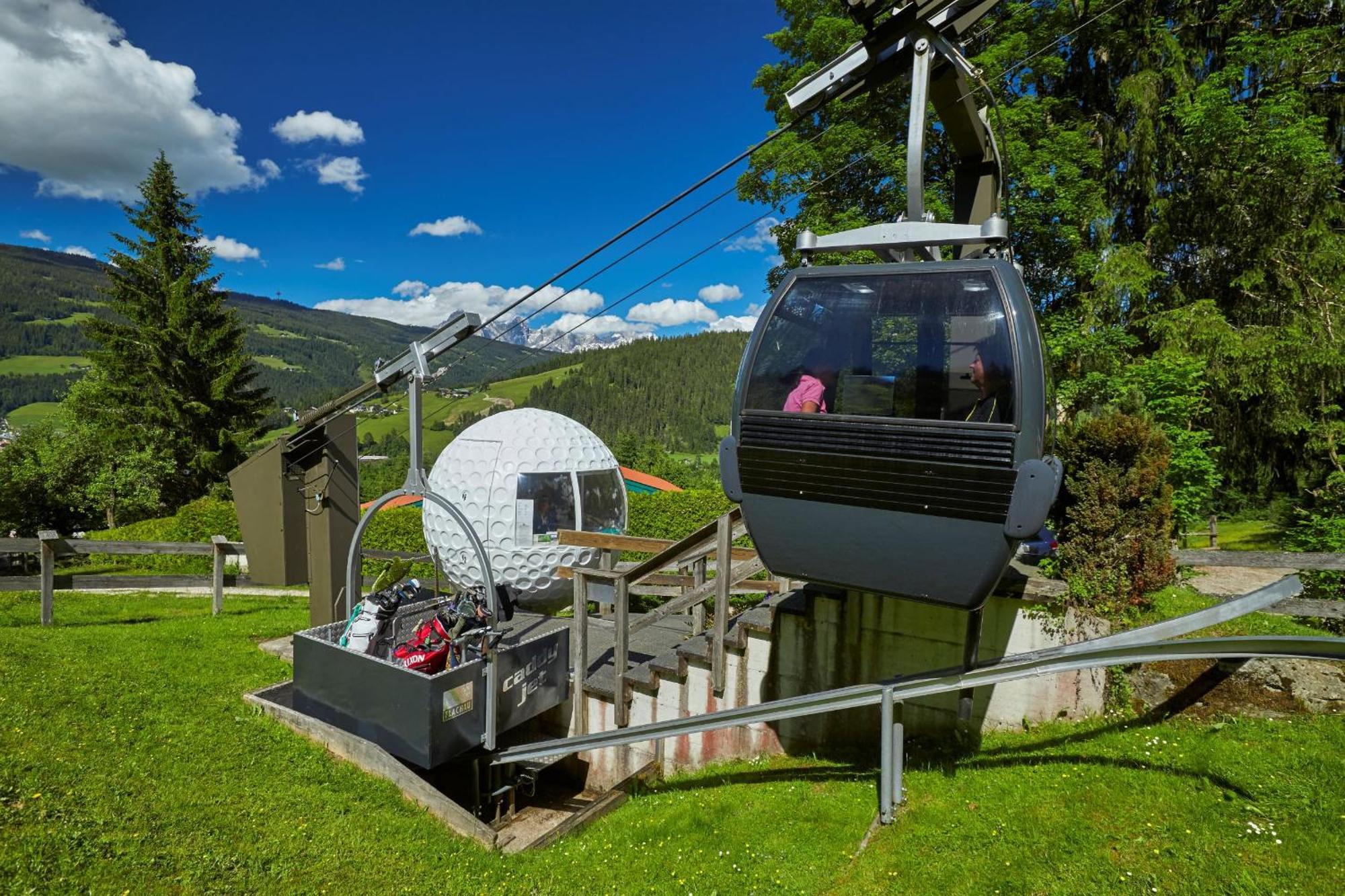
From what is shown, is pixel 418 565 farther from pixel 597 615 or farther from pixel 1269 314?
pixel 1269 314

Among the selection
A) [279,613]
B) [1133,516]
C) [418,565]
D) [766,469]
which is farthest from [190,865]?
[418,565]

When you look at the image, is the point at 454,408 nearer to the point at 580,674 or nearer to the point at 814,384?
the point at 580,674

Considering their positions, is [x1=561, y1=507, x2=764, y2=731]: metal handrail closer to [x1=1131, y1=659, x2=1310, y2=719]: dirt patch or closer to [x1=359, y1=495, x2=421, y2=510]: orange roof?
[x1=359, y1=495, x2=421, y2=510]: orange roof

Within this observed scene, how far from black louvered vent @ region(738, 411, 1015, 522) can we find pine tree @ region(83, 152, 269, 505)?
36194 millimetres

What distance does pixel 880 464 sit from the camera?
12.2 feet

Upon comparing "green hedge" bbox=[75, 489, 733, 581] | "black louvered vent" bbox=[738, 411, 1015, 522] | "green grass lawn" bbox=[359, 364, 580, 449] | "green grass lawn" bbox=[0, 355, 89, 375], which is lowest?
"green hedge" bbox=[75, 489, 733, 581]

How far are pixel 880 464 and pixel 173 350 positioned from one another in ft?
128

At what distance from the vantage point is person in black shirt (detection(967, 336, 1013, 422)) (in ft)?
11.3

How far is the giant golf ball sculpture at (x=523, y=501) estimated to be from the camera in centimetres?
1074

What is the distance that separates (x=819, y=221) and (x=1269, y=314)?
404 inches

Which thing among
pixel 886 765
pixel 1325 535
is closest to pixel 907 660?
pixel 886 765

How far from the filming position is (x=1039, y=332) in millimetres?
3678

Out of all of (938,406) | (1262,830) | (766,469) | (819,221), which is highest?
(819,221)

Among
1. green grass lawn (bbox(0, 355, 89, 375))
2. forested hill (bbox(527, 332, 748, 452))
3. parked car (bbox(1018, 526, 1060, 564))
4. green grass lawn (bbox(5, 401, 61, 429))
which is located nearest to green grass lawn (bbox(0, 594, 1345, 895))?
parked car (bbox(1018, 526, 1060, 564))
